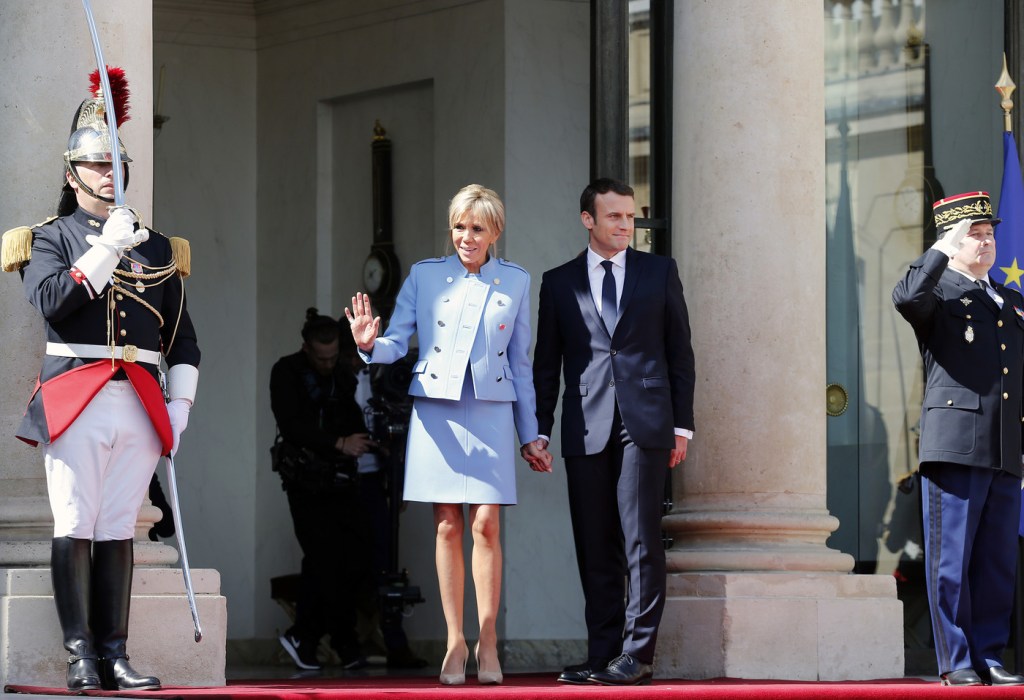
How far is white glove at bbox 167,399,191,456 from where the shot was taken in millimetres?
7461

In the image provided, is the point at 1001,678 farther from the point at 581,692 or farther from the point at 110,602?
the point at 110,602

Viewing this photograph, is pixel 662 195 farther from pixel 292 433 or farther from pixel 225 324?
pixel 225 324

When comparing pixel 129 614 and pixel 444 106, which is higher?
pixel 444 106

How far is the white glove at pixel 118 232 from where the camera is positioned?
7.12 m

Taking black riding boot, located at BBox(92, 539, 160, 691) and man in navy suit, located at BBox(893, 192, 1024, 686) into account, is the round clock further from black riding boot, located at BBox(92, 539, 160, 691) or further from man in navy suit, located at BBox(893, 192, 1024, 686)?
black riding boot, located at BBox(92, 539, 160, 691)

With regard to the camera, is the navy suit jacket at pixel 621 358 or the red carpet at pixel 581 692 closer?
the red carpet at pixel 581 692

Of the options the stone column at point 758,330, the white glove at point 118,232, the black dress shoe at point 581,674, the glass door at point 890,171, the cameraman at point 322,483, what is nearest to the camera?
the white glove at point 118,232

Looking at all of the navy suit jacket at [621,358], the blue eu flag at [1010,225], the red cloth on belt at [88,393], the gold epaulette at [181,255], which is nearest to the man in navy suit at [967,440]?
the navy suit jacket at [621,358]

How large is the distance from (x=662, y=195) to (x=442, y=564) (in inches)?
113

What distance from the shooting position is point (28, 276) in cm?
731

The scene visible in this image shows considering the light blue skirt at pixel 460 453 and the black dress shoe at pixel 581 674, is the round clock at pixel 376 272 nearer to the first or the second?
the light blue skirt at pixel 460 453

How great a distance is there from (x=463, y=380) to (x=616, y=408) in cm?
64

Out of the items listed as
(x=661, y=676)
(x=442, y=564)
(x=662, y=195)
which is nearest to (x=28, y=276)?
(x=442, y=564)

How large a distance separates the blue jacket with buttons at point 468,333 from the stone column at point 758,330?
112 cm
